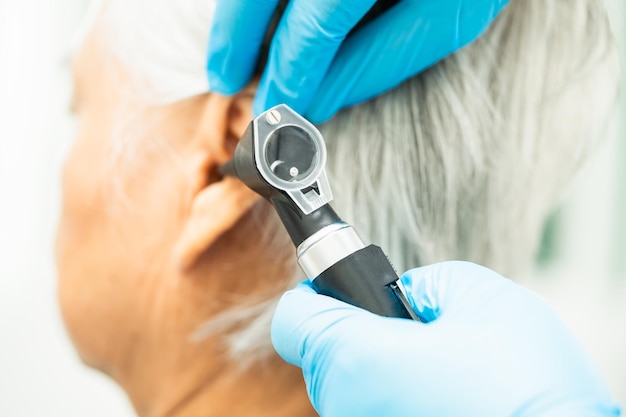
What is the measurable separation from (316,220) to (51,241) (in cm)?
52

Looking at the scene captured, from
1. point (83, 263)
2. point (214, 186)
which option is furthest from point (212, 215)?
point (83, 263)

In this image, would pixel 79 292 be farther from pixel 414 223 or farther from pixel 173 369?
pixel 414 223

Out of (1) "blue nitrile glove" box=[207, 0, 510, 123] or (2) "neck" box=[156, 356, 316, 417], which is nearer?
(1) "blue nitrile glove" box=[207, 0, 510, 123]

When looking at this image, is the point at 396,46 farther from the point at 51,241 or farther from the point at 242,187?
the point at 51,241

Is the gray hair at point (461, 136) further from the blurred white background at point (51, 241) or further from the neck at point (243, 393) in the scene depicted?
the blurred white background at point (51, 241)

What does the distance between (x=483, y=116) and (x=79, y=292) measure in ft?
2.05

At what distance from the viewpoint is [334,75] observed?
0.70m

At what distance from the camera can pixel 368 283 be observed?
516 millimetres

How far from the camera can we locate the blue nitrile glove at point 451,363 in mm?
488

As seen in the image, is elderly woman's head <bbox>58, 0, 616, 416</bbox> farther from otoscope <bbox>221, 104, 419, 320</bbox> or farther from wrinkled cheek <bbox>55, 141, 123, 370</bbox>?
otoscope <bbox>221, 104, 419, 320</bbox>

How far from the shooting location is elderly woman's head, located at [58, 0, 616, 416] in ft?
2.41

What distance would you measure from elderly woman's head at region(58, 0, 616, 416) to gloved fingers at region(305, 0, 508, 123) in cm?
4

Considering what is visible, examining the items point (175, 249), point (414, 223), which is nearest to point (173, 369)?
point (175, 249)

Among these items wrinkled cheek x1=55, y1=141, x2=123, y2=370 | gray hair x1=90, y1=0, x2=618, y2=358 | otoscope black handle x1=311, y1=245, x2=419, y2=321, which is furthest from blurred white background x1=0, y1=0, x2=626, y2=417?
otoscope black handle x1=311, y1=245, x2=419, y2=321
